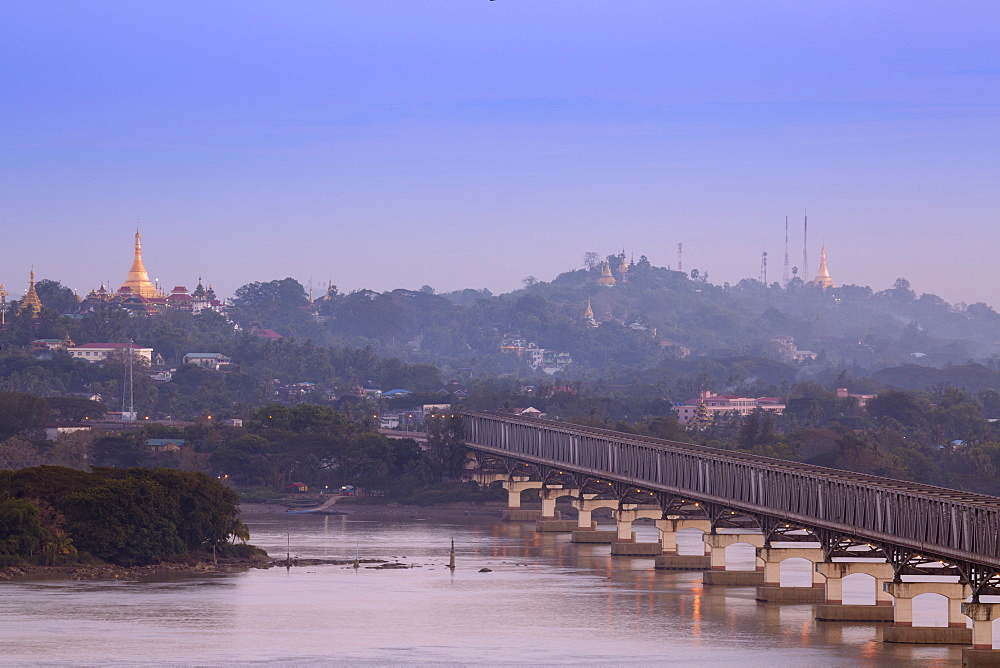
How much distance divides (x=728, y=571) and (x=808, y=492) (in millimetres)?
14246

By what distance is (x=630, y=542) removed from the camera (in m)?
120

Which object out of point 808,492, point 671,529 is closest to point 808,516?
point 808,492

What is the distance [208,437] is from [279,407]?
10.6 metres

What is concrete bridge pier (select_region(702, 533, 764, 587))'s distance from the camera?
95.8m

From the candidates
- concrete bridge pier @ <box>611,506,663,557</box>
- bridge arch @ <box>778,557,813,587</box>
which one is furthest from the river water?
bridge arch @ <box>778,557,813,587</box>

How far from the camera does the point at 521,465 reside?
535 feet

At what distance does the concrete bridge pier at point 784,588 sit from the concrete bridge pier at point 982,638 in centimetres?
2021

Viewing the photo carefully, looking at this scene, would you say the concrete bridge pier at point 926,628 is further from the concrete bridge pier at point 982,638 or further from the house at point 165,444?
the house at point 165,444

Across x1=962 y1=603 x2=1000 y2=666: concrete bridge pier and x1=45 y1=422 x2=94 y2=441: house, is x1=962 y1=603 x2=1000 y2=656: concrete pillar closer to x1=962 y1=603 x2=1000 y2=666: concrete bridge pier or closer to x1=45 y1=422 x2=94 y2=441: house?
x1=962 y1=603 x2=1000 y2=666: concrete bridge pier

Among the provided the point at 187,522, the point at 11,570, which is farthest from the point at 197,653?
the point at 187,522

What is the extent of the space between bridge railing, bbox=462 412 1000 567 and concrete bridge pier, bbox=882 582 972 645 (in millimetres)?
2023

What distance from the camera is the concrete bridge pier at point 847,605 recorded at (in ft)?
258

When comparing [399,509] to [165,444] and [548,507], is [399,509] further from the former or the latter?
[165,444]

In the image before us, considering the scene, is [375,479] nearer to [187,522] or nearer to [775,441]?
[775,441]
